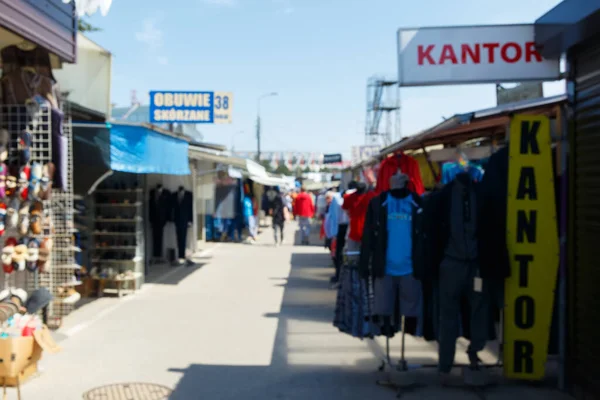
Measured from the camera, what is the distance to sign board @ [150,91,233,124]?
15.8 meters

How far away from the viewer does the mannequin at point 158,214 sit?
13.4m

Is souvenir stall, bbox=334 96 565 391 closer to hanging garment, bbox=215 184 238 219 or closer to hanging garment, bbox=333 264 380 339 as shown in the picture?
hanging garment, bbox=333 264 380 339

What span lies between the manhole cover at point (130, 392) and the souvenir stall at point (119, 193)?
3555 mm

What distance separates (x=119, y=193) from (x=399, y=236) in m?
6.40

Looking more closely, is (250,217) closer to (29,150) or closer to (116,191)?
(116,191)

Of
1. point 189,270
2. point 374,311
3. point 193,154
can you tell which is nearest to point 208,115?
point 193,154

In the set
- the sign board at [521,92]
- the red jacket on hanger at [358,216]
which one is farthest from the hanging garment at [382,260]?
the sign board at [521,92]

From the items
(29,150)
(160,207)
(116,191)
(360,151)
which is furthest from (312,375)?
(360,151)

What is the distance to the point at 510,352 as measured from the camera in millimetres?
5352

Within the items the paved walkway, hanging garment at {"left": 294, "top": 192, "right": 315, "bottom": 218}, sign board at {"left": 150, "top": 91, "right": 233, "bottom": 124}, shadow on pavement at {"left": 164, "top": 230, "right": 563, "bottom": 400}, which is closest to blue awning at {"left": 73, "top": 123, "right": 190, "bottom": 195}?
the paved walkway

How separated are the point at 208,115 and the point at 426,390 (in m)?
12.1

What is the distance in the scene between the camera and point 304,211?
19781 mm

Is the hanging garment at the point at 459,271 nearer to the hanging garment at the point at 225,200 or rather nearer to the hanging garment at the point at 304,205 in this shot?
the hanging garment at the point at 304,205

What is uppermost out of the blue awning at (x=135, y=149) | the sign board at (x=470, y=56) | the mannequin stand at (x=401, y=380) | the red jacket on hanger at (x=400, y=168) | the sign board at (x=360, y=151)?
the sign board at (x=360, y=151)
